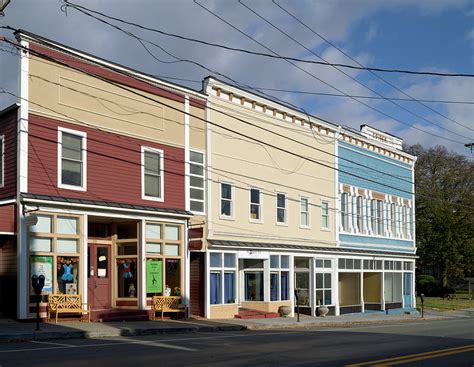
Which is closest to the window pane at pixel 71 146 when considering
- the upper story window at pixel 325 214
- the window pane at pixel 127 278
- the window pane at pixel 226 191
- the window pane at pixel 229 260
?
the window pane at pixel 127 278

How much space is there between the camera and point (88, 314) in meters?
21.4

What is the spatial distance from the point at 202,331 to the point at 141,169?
20.3ft

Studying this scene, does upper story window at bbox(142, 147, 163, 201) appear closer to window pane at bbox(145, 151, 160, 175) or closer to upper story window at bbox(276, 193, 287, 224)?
window pane at bbox(145, 151, 160, 175)

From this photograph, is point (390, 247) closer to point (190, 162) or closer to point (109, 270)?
point (190, 162)

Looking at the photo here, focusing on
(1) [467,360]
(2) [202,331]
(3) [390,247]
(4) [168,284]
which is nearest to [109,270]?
(4) [168,284]

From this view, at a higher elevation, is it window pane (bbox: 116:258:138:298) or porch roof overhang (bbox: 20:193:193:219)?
porch roof overhang (bbox: 20:193:193:219)

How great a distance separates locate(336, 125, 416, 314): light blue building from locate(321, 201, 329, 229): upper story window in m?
0.95

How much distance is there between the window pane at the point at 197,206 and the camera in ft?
86.8

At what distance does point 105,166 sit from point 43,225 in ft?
10.4

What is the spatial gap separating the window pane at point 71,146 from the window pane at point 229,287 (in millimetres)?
8718

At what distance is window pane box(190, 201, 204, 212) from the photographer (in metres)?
26.5

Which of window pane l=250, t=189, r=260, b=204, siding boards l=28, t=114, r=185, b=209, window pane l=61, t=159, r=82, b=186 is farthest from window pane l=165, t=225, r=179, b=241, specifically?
window pane l=250, t=189, r=260, b=204

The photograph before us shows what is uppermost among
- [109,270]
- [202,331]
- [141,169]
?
[141,169]

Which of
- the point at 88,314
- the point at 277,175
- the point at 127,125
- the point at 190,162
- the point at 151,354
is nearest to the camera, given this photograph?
the point at 151,354
